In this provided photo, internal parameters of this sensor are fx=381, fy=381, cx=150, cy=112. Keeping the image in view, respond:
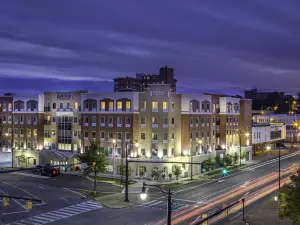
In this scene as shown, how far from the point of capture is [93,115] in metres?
82.1

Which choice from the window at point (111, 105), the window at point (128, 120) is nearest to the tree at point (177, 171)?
the window at point (128, 120)

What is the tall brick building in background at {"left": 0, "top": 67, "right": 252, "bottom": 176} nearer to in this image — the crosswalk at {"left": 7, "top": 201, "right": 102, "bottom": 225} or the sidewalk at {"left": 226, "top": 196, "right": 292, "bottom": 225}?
the crosswalk at {"left": 7, "top": 201, "right": 102, "bottom": 225}

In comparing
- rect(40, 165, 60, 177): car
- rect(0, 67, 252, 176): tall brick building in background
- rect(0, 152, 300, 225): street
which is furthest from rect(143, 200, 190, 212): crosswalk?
rect(40, 165, 60, 177): car

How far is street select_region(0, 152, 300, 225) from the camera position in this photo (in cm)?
4434

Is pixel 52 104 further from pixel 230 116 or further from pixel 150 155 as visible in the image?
pixel 230 116

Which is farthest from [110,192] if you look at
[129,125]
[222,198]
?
[129,125]

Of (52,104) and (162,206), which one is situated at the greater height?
(52,104)

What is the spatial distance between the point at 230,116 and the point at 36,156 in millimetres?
48024

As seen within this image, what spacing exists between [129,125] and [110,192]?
65.7ft

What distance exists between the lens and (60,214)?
152 ft

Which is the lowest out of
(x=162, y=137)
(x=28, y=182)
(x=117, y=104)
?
(x=28, y=182)

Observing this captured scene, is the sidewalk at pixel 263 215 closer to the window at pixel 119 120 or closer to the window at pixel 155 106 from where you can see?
the window at pixel 155 106

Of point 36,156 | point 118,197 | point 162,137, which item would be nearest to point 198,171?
point 162,137

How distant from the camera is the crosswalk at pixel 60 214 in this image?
43166mm
